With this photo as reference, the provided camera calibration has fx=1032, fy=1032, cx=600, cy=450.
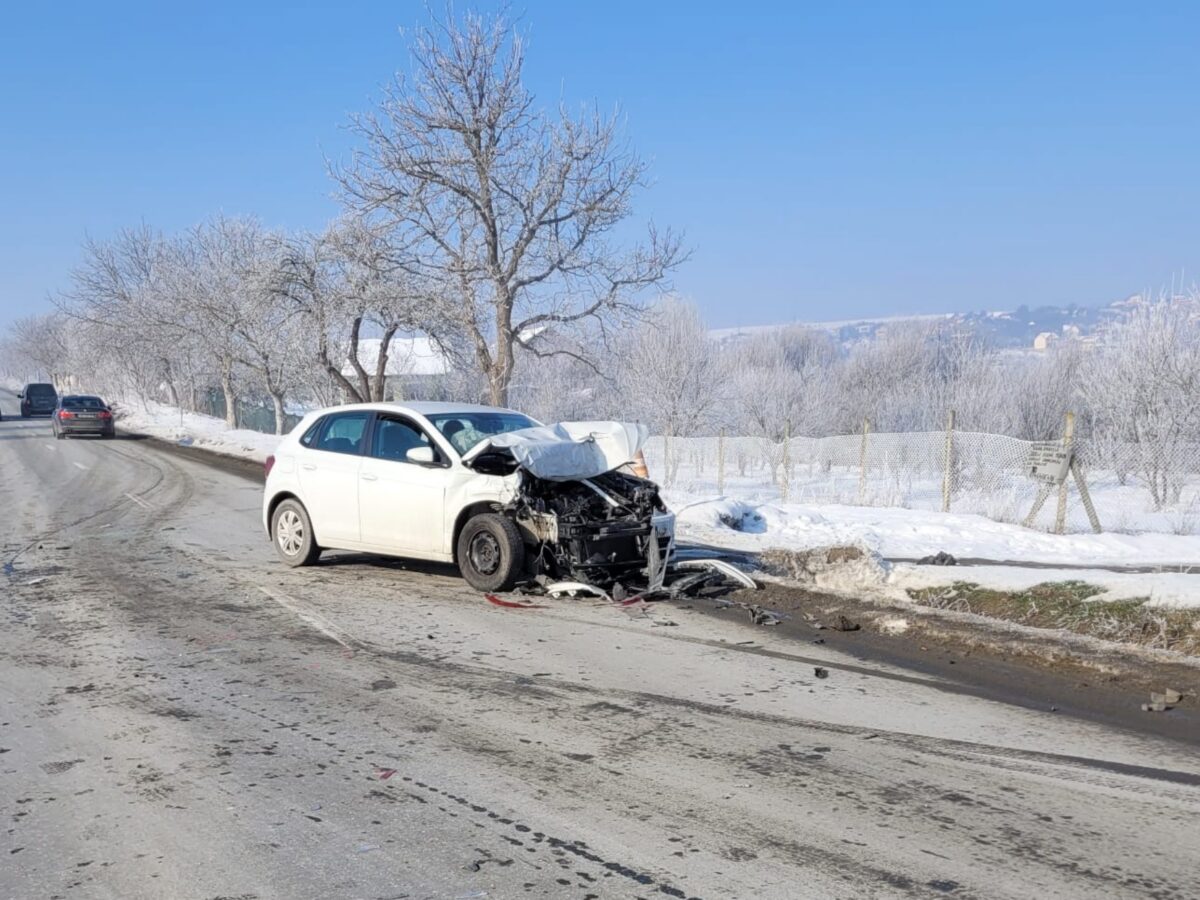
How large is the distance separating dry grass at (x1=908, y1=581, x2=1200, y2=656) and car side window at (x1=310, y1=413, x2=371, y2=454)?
544cm

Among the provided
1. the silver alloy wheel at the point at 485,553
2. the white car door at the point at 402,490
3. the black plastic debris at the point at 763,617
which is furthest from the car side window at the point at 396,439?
the black plastic debris at the point at 763,617

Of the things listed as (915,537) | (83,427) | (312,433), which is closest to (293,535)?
(312,433)

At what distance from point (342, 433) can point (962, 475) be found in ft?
57.7

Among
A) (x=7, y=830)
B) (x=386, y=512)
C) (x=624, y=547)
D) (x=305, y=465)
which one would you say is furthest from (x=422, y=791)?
(x=305, y=465)

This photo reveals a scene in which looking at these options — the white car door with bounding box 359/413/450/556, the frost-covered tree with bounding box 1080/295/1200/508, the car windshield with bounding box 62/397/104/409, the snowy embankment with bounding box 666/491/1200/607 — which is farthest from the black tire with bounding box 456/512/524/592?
the car windshield with bounding box 62/397/104/409

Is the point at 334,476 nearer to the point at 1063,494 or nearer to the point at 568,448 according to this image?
the point at 568,448

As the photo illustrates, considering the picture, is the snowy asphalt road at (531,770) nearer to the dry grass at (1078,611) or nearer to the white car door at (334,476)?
the white car door at (334,476)

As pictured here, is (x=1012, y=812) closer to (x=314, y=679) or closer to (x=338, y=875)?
(x=338, y=875)

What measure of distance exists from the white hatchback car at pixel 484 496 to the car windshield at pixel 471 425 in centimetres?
2

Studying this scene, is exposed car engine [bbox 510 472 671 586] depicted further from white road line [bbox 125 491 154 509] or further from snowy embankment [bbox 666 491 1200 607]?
white road line [bbox 125 491 154 509]

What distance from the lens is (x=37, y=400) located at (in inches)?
2132

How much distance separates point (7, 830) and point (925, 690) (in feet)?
16.1

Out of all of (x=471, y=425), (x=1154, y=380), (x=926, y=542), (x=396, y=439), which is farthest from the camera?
(x=1154, y=380)

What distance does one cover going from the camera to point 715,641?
7.56m
